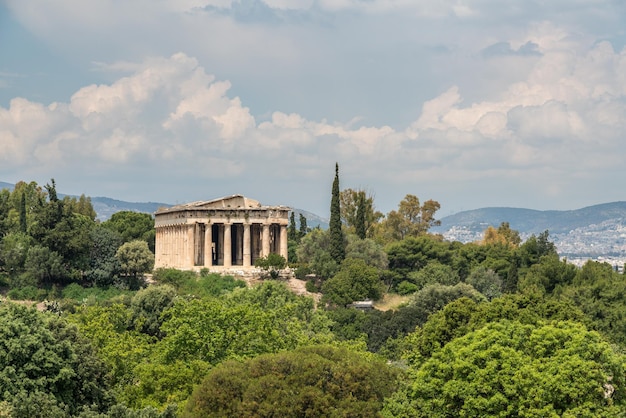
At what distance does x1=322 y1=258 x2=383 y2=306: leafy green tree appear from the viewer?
269ft

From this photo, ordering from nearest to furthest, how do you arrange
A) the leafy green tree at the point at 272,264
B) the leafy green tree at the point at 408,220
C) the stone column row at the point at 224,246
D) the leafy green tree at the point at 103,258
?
1. the leafy green tree at the point at 103,258
2. the leafy green tree at the point at 272,264
3. the stone column row at the point at 224,246
4. the leafy green tree at the point at 408,220

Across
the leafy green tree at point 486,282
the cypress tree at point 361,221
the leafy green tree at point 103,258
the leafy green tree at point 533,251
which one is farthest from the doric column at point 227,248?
the leafy green tree at point 533,251

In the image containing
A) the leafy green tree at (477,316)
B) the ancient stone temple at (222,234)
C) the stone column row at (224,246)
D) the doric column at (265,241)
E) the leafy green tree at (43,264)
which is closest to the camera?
the leafy green tree at (477,316)

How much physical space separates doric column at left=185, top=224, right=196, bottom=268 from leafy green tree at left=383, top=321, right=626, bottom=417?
158ft

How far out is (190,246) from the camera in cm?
9062

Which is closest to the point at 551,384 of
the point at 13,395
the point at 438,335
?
the point at 438,335

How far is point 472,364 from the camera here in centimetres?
4178

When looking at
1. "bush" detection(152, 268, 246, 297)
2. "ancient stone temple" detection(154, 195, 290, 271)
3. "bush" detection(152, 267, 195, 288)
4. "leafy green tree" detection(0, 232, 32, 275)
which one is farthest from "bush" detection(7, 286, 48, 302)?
"ancient stone temple" detection(154, 195, 290, 271)

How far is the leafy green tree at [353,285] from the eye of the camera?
82.1m

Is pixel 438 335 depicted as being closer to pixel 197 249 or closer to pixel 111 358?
pixel 111 358

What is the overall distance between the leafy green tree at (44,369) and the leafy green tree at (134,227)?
161 ft

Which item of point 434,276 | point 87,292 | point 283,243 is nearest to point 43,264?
point 87,292

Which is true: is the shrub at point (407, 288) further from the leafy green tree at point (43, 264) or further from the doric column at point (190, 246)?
the leafy green tree at point (43, 264)

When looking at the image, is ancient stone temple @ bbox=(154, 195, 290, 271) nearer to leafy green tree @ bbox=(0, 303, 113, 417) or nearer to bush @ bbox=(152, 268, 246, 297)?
bush @ bbox=(152, 268, 246, 297)
